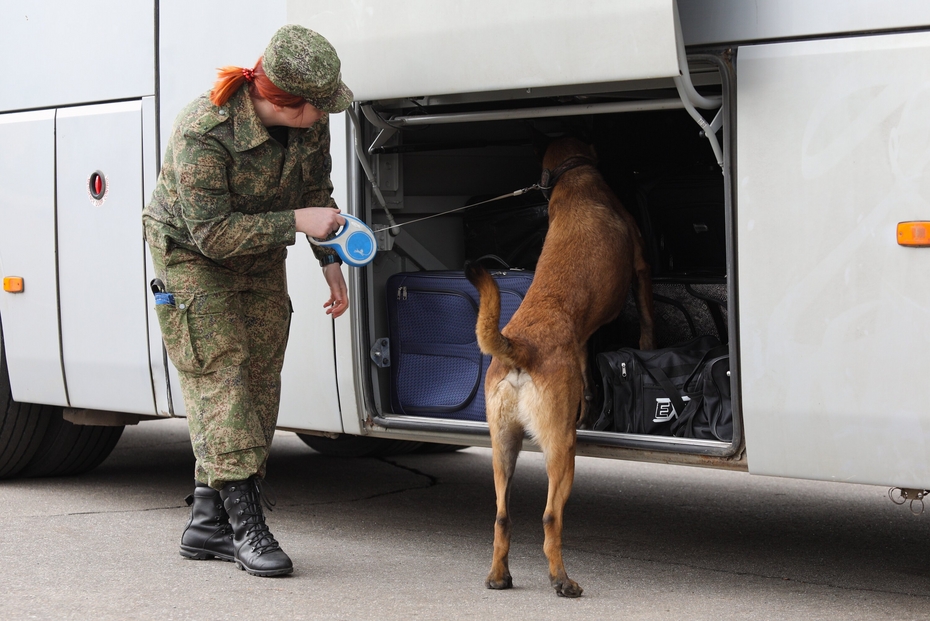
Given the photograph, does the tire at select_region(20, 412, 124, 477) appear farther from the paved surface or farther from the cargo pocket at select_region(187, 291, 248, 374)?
the cargo pocket at select_region(187, 291, 248, 374)

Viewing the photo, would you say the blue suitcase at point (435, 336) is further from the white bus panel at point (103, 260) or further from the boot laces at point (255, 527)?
the white bus panel at point (103, 260)

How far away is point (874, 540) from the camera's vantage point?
4.38 m

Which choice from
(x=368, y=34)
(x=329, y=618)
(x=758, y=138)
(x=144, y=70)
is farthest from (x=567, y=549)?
(x=144, y=70)

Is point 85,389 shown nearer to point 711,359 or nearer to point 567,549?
point 567,549

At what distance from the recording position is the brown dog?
130 inches

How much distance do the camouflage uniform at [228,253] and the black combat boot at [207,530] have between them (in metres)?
0.09

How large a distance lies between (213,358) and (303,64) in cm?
105

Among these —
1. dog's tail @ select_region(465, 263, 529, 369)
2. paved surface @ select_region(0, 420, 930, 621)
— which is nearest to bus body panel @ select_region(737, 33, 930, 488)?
paved surface @ select_region(0, 420, 930, 621)

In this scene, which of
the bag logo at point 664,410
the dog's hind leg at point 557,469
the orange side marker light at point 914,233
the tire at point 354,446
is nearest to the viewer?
the orange side marker light at point 914,233

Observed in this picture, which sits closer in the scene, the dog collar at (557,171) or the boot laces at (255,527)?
the boot laces at (255,527)

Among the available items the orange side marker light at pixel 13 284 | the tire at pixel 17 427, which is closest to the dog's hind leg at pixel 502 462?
the orange side marker light at pixel 13 284

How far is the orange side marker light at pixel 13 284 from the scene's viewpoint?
4.79 meters

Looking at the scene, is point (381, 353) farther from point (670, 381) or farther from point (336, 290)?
point (670, 381)

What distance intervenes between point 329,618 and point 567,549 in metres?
1.31
